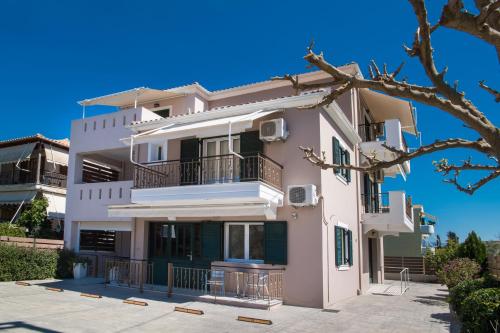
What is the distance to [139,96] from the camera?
2330 centimetres

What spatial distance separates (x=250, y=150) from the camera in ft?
56.1

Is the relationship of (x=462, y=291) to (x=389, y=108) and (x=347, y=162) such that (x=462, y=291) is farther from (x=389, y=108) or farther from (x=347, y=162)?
(x=389, y=108)

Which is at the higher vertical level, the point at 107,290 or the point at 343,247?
the point at 343,247

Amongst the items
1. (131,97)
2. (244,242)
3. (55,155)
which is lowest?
(244,242)

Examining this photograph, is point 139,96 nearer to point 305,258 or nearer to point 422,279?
point 305,258

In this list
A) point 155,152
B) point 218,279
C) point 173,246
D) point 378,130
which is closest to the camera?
point 218,279

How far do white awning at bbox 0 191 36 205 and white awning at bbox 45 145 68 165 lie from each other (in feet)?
8.44

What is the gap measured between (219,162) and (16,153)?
19093 mm

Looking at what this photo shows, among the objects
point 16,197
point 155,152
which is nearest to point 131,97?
point 155,152

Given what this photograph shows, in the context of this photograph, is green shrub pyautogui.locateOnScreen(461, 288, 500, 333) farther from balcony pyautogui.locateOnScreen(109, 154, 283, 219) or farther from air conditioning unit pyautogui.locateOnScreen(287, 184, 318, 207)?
balcony pyautogui.locateOnScreen(109, 154, 283, 219)

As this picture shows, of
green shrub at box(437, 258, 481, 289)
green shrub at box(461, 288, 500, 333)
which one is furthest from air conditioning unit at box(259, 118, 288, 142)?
green shrub at box(437, 258, 481, 289)

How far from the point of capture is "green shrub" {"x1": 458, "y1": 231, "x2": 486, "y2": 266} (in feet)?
73.0

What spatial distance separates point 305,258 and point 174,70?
19.3m

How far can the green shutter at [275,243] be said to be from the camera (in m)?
15.7
